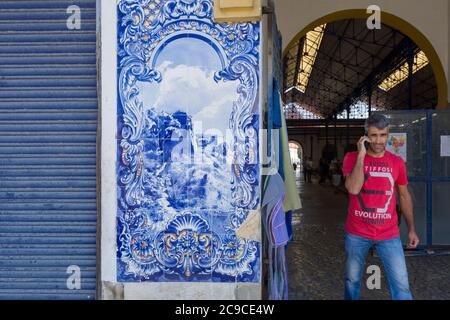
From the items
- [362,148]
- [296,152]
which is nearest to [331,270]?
[362,148]

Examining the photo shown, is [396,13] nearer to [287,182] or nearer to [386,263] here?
[287,182]

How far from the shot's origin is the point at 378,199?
2.94 metres

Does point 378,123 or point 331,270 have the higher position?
point 378,123

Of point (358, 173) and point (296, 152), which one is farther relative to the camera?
point (296, 152)

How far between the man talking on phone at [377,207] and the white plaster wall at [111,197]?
871 mm

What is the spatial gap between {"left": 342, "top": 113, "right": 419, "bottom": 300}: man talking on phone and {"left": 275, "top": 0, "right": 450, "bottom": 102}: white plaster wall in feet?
13.8

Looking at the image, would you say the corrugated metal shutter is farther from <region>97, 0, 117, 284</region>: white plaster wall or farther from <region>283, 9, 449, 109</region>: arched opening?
<region>283, 9, 449, 109</region>: arched opening

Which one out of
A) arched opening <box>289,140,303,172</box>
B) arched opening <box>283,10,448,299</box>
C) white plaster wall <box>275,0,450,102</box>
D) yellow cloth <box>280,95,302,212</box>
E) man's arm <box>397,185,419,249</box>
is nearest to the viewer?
man's arm <box>397,185,419,249</box>

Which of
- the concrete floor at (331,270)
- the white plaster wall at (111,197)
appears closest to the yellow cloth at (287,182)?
the white plaster wall at (111,197)

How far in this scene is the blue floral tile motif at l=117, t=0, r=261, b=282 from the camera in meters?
3.10

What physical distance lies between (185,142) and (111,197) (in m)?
0.76

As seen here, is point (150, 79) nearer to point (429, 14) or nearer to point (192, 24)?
point (192, 24)

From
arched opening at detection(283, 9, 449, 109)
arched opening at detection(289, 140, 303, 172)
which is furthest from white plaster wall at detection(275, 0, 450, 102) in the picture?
arched opening at detection(289, 140, 303, 172)

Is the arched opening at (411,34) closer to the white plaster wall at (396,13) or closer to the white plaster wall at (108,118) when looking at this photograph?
the white plaster wall at (396,13)
